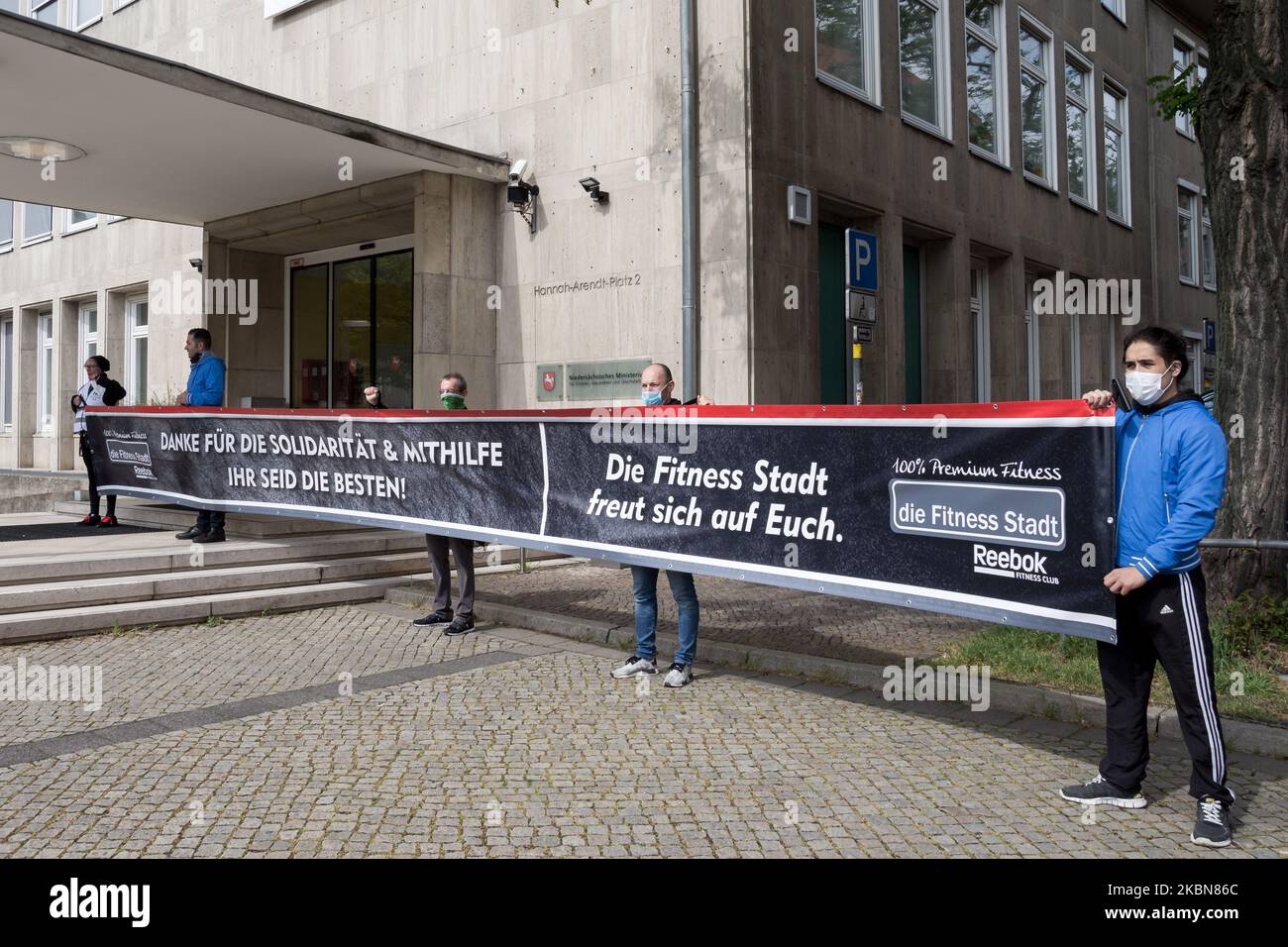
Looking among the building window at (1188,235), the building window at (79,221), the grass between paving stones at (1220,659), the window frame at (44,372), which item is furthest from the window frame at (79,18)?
the building window at (1188,235)

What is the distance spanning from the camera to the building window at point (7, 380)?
85.6 ft

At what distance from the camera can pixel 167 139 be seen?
1295 centimetres

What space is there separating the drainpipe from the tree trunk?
19.2 ft

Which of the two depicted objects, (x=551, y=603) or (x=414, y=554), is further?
(x=414, y=554)

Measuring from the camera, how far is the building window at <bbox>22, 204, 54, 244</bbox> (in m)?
24.4

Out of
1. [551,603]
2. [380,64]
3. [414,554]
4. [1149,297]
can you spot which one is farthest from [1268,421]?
[1149,297]

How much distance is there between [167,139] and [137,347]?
1073cm

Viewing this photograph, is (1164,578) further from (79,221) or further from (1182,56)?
(1182,56)

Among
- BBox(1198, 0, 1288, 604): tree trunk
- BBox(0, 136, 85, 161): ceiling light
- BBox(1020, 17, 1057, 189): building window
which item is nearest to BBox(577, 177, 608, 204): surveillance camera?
BBox(0, 136, 85, 161): ceiling light

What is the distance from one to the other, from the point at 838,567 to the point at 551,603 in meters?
4.17

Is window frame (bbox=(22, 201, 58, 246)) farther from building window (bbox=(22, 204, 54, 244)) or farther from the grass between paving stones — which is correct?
the grass between paving stones

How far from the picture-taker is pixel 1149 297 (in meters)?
23.9

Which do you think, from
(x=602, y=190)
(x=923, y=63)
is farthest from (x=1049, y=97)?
(x=602, y=190)

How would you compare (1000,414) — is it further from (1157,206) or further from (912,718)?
(1157,206)
